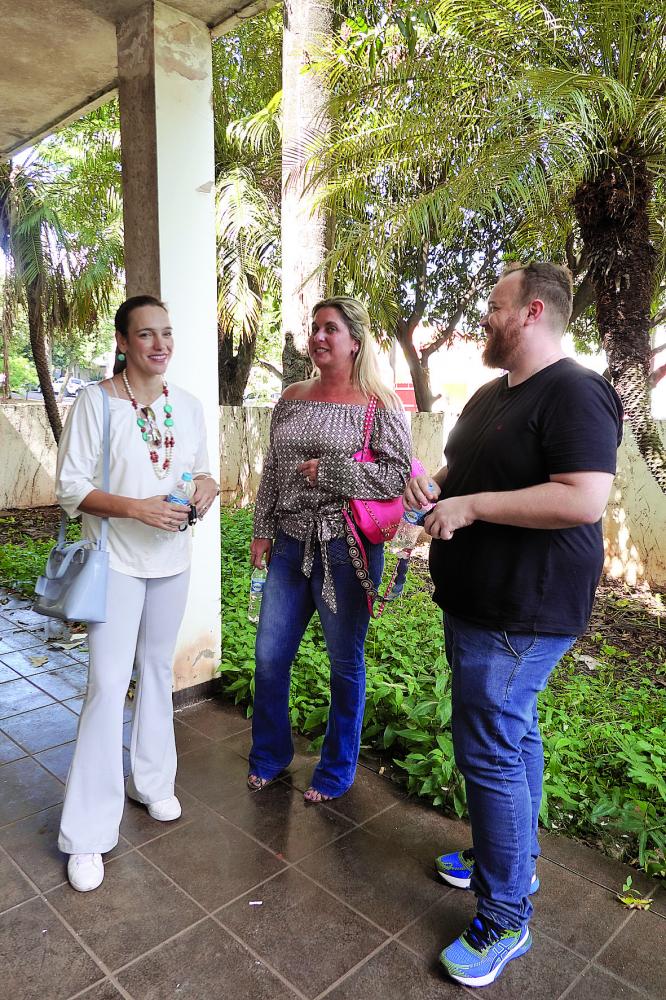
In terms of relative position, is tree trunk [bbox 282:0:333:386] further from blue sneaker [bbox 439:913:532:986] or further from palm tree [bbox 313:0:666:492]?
blue sneaker [bbox 439:913:532:986]

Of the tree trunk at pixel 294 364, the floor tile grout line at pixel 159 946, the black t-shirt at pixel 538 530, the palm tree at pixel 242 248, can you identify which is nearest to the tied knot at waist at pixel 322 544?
the black t-shirt at pixel 538 530

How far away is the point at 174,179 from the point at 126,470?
1.72 metres

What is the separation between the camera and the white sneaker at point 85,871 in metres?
2.33

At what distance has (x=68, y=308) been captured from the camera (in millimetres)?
10000

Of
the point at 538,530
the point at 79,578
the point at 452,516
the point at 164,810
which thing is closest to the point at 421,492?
the point at 452,516

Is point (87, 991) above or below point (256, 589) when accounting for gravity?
below

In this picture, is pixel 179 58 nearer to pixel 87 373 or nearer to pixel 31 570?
pixel 31 570

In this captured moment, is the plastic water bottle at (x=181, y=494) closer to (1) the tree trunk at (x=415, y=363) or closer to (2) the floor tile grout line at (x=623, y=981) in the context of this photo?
(2) the floor tile grout line at (x=623, y=981)

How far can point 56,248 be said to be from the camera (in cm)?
951

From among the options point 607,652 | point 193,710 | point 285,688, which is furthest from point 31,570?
point 607,652

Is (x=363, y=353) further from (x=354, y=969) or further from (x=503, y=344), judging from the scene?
(x=354, y=969)

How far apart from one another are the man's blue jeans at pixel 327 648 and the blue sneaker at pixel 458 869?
22.0 inches

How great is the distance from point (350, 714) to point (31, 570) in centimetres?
421

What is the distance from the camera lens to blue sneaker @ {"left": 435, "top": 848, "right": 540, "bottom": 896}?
236 centimetres
